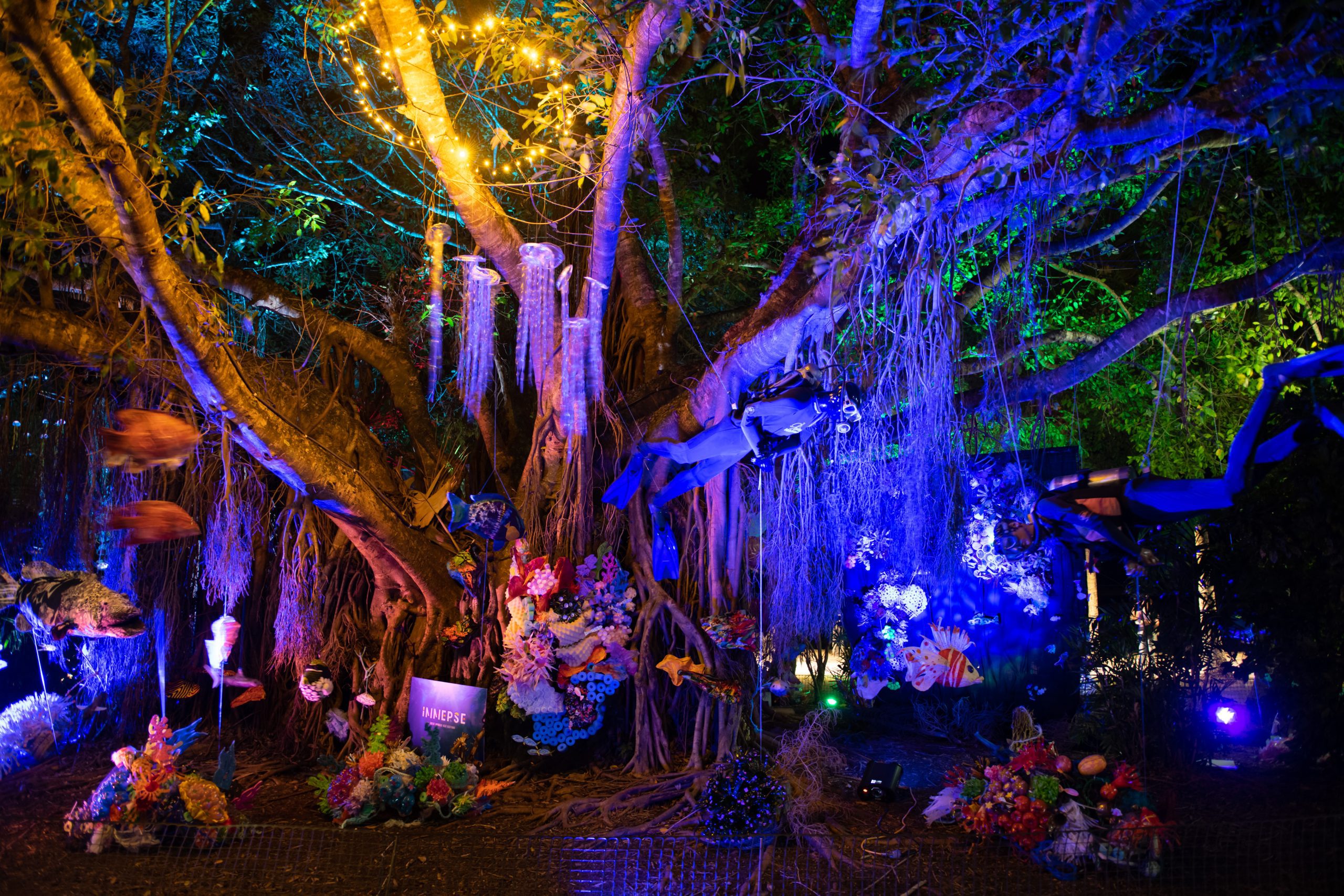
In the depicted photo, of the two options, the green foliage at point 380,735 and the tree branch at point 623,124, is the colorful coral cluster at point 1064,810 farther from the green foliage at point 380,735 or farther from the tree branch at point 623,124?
the tree branch at point 623,124

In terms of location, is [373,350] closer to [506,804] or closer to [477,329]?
[477,329]

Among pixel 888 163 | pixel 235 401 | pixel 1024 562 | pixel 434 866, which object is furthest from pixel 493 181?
pixel 1024 562

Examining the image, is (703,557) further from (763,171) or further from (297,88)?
(297,88)

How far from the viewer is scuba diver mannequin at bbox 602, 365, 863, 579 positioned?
425 cm

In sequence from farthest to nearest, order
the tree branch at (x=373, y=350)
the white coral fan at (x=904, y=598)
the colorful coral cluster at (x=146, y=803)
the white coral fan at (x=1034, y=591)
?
the white coral fan at (x=904, y=598), the white coral fan at (x=1034, y=591), the tree branch at (x=373, y=350), the colorful coral cluster at (x=146, y=803)

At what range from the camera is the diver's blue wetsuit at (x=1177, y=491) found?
126 inches

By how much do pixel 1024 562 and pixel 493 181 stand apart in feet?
18.3

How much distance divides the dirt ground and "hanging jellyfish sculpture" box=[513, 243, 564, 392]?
8.92 ft

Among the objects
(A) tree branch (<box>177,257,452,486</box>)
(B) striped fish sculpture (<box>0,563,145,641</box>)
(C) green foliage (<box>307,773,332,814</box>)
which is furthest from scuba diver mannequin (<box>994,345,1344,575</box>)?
(B) striped fish sculpture (<box>0,563,145,641</box>)

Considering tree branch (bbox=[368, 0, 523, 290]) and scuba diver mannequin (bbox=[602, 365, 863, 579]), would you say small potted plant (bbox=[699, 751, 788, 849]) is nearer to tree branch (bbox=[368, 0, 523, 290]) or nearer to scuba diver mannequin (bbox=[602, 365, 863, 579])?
scuba diver mannequin (bbox=[602, 365, 863, 579])

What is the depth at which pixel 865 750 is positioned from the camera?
718cm

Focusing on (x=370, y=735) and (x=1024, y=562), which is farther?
(x=1024, y=562)

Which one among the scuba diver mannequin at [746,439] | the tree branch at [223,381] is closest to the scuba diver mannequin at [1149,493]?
the scuba diver mannequin at [746,439]

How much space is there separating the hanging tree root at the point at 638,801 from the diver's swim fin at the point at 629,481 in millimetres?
1769
